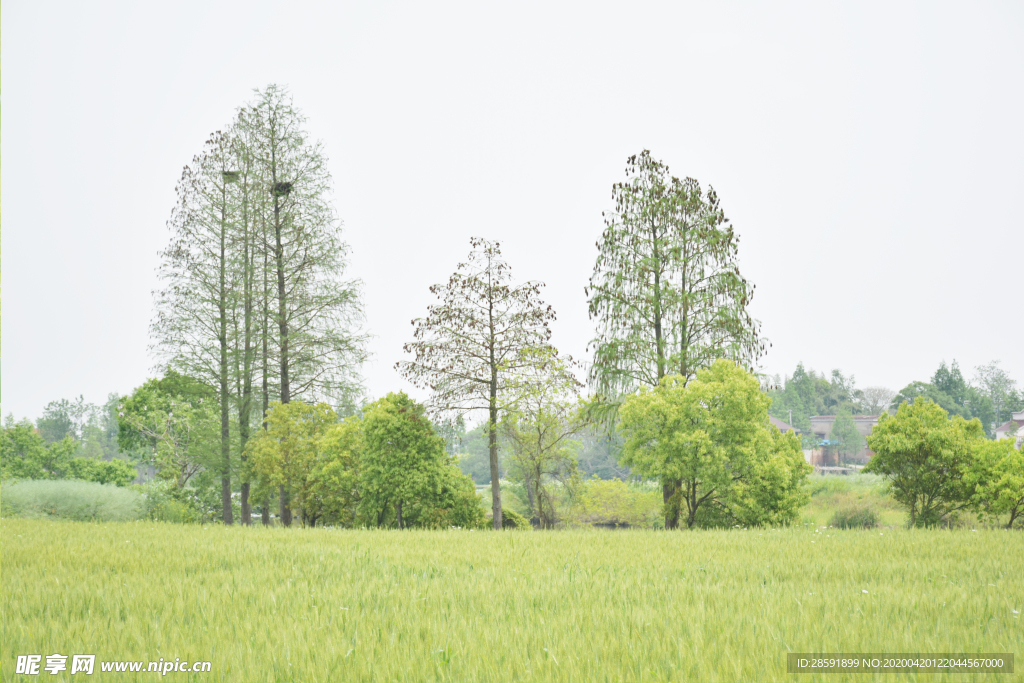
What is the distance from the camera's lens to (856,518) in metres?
23.0

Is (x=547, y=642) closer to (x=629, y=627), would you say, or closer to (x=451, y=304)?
(x=629, y=627)

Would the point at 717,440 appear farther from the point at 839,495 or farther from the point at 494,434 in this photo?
the point at 839,495

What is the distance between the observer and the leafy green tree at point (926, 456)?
18953mm

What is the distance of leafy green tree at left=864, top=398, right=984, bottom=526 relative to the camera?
1895cm

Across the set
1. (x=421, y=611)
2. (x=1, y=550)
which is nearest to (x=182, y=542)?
(x=1, y=550)

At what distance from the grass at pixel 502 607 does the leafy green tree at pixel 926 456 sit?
9.66 metres

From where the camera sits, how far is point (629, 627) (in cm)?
500

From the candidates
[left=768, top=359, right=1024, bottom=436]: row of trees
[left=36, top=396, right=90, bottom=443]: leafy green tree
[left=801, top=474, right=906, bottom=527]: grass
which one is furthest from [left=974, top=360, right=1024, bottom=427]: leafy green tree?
[left=36, top=396, right=90, bottom=443]: leafy green tree

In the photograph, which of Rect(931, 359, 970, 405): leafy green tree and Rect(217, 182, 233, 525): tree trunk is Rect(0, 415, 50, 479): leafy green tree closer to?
Rect(217, 182, 233, 525): tree trunk

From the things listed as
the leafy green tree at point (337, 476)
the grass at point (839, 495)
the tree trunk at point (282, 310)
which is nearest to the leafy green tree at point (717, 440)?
the leafy green tree at point (337, 476)

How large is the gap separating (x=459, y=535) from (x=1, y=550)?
7.58m

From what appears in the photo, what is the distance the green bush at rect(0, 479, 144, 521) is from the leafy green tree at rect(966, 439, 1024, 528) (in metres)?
26.6

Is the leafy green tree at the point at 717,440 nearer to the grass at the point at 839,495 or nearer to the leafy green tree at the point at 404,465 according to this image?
the leafy green tree at the point at 404,465

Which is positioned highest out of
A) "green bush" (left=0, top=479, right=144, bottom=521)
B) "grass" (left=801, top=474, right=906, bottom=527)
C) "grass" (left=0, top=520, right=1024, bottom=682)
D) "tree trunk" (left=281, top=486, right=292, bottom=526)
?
"grass" (left=0, top=520, right=1024, bottom=682)
